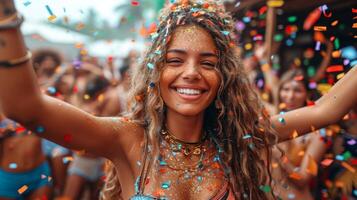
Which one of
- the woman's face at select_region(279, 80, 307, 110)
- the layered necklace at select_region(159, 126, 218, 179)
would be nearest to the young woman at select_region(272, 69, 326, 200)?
the woman's face at select_region(279, 80, 307, 110)

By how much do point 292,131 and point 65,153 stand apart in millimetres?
2737

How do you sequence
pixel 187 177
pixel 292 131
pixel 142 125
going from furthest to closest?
pixel 292 131 → pixel 142 125 → pixel 187 177

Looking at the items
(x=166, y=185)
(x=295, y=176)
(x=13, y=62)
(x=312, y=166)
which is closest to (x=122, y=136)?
(x=166, y=185)

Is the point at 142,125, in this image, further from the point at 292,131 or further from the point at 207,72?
the point at 292,131

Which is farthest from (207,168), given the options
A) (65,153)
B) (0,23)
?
(65,153)

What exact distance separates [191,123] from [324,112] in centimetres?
70

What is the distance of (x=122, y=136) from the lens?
2227 millimetres

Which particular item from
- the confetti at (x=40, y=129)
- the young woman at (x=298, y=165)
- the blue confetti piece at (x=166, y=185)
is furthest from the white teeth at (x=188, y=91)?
the young woman at (x=298, y=165)

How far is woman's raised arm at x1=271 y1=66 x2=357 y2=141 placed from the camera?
8.06 ft

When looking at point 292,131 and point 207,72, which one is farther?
point 292,131

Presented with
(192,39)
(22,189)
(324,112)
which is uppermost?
(192,39)

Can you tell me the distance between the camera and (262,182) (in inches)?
96.3

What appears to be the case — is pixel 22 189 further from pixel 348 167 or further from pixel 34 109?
pixel 348 167

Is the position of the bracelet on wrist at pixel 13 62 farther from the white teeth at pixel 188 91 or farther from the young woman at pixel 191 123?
the white teeth at pixel 188 91
